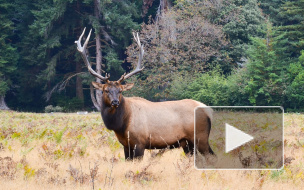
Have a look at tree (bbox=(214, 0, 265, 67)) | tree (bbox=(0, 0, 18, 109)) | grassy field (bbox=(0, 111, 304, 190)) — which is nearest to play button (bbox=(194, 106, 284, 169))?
grassy field (bbox=(0, 111, 304, 190))

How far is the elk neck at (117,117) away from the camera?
8.72m

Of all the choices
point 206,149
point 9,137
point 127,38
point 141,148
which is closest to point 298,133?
point 206,149

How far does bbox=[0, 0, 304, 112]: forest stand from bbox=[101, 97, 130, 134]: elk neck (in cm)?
2192

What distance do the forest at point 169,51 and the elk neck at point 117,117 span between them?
2192 cm

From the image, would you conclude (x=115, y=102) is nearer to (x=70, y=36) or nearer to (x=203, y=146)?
(x=203, y=146)

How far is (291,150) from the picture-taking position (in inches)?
386

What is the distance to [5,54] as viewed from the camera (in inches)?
1468

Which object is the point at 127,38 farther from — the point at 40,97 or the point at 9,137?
the point at 9,137

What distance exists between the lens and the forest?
31234mm

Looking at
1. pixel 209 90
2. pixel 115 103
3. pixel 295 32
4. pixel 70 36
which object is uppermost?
pixel 115 103

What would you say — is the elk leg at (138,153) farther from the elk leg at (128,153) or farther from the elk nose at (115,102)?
the elk nose at (115,102)

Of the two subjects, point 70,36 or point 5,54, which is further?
point 70,36

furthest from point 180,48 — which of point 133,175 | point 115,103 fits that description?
point 133,175

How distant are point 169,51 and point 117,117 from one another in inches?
1010
